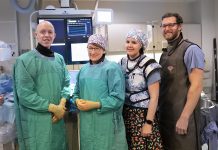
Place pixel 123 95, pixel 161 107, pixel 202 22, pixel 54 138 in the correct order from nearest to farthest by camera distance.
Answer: pixel 123 95 < pixel 54 138 < pixel 161 107 < pixel 202 22

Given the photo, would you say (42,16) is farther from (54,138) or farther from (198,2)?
(198,2)

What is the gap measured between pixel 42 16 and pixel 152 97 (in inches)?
74.5

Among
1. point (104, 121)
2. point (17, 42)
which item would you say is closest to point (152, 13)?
point (17, 42)

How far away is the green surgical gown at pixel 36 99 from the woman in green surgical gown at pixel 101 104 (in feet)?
0.75

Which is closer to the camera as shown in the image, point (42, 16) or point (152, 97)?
point (152, 97)

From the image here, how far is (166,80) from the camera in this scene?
214 centimetres

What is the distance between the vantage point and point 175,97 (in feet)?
6.83

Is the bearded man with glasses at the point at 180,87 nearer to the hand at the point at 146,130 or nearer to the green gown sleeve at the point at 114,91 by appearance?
the hand at the point at 146,130

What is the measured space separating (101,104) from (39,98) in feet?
1.47

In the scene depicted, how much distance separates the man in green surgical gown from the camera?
74.5 inches

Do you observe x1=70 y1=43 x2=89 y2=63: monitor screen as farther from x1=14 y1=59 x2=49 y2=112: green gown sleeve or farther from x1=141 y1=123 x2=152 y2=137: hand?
x1=141 y1=123 x2=152 y2=137: hand

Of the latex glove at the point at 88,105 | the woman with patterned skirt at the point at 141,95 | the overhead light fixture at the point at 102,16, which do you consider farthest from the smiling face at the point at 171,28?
the overhead light fixture at the point at 102,16

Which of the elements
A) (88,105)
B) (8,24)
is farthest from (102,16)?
(8,24)

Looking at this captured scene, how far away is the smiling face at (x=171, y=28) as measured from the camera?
6.73 feet
